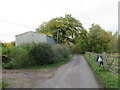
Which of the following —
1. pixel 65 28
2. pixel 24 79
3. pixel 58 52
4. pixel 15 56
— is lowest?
pixel 24 79

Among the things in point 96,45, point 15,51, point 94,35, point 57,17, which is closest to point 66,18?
point 57,17

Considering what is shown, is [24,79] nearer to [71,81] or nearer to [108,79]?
[71,81]

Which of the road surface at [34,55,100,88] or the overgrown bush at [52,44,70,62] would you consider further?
the overgrown bush at [52,44,70,62]

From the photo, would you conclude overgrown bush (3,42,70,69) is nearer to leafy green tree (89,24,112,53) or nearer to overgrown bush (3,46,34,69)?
overgrown bush (3,46,34,69)

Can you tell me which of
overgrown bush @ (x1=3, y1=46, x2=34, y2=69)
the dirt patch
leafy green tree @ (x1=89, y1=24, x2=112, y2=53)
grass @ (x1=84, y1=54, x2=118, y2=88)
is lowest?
the dirt patch

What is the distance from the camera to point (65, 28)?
29.6 meters

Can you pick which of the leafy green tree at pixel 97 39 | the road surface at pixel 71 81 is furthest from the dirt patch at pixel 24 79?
the leafy green tree at pixel 97 39

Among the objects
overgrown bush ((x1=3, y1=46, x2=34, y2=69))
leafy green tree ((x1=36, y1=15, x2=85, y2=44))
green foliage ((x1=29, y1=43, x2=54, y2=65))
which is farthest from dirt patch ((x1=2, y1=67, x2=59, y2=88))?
leafy green tree ((x1=36, y1=15, x2=85, y2=44))

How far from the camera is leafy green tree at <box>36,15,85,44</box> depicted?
95.5 feet

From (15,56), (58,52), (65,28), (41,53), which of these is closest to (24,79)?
(15,56)

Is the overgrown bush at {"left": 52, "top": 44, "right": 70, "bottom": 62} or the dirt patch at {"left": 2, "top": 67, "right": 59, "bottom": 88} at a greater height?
the overgrown bush at {"left": 52, "top": 44, "right": 70, "bottom": 62}

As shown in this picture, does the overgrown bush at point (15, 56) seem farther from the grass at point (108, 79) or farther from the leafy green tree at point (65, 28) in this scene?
the leafy green tree at point (65, 28)

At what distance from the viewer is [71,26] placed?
2936cm

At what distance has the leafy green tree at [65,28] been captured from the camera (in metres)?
29.1
